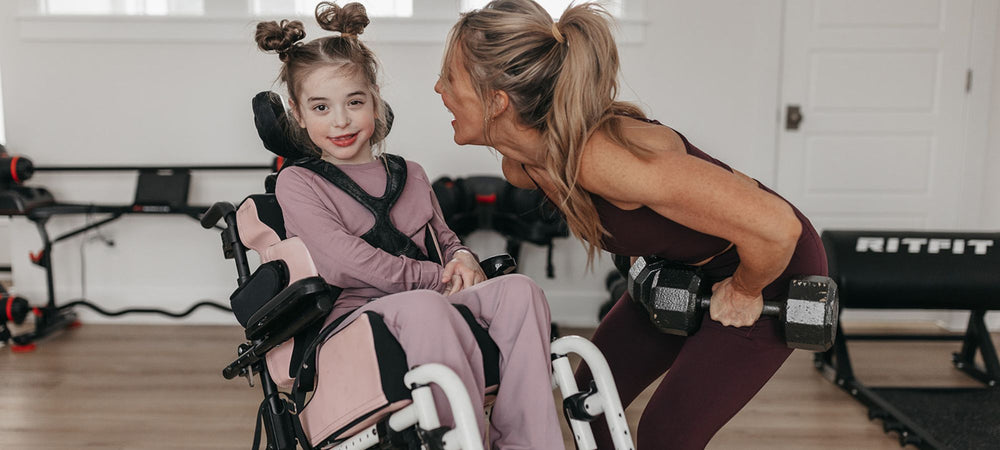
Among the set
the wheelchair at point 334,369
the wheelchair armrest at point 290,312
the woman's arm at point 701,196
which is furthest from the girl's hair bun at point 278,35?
the woman's arm at point 701,196

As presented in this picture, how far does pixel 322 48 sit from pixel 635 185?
0.78m

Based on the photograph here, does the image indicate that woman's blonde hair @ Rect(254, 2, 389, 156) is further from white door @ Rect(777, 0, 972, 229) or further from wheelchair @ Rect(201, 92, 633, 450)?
white door @ Rect(777, 0, 972, 229)

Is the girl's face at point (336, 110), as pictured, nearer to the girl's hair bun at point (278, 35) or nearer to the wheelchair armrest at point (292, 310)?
the girl's hair bun at point (278, 35)

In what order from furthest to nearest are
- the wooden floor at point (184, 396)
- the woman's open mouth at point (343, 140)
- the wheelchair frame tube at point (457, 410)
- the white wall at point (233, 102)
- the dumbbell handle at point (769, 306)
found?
the white wall at point (233, 102)
the wooden floor at point (184, 396)
the woman's open mouth at point (343, 140)
the dumbbell handle at point (769, 306)
the wheelchair frame tube at point (457, 410)

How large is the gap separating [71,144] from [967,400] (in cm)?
398

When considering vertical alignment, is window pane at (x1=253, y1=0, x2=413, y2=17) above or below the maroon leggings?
above

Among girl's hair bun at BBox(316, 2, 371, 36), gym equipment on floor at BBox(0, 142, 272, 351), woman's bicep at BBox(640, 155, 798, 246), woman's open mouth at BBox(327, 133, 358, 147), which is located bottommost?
gym equipment on floor at BBox(0, 142, 272, 351)

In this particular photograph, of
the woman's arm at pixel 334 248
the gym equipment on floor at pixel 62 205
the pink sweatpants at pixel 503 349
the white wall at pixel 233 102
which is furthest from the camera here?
the white wall at pixel 233 102

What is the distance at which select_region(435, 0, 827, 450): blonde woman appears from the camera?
1.15 metres

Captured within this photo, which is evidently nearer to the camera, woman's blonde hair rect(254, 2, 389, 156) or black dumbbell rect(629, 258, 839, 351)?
black dumbbell rect(629, 258, 839, 351)

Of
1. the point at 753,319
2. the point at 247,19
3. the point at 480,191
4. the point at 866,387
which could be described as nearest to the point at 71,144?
the point at 247,19

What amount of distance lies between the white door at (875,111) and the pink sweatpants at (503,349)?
267 cm

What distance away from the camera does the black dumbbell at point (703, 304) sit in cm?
125

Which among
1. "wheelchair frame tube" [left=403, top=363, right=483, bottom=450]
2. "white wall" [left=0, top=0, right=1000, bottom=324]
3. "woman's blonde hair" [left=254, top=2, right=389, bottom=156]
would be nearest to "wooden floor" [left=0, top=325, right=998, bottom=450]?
"white wall" [left=0, top=0, right=1000, bottom=324]
